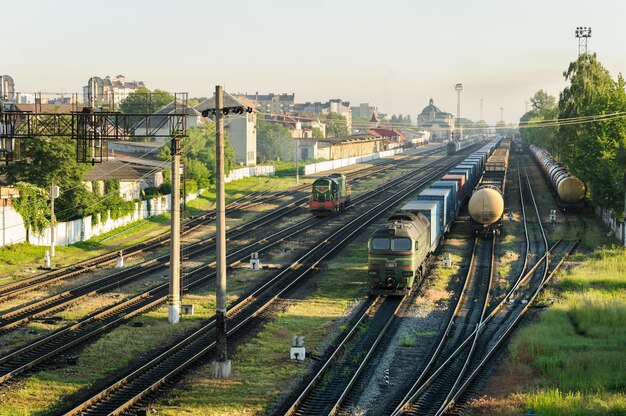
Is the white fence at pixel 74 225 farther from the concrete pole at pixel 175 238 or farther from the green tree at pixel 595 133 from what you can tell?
the green tree at pixel 595 133

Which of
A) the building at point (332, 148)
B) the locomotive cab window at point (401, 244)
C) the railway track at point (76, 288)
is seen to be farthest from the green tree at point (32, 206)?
the building at point (332, 148)

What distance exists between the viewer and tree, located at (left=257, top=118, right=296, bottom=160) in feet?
433

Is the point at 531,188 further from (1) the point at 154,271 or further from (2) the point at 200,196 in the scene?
(1) the point at 154,271

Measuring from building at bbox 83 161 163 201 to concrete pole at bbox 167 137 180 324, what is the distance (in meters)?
28.3

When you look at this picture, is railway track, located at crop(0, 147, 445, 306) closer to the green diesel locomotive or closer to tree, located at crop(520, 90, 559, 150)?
the green diesel locomotive

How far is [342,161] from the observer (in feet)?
421

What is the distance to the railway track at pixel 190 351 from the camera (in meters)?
20.5

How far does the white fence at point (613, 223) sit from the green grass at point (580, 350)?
519 inches

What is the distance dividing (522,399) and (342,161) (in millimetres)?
108624

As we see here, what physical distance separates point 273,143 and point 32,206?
8722 centimetres

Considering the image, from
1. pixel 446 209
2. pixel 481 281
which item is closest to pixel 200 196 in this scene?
pixel 446 209

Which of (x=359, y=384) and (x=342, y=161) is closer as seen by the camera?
(x=359, y=384)

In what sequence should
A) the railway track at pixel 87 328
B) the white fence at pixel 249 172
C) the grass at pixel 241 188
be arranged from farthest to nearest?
the white fence at pixel 249 172, the grass at pixel 241 188, the railway track at pixel 87 328

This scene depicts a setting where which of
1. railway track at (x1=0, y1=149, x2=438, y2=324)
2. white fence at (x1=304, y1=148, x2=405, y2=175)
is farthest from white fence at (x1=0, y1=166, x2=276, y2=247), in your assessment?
white fence at (x1=304, y1=148, x2=405, y2=175)
